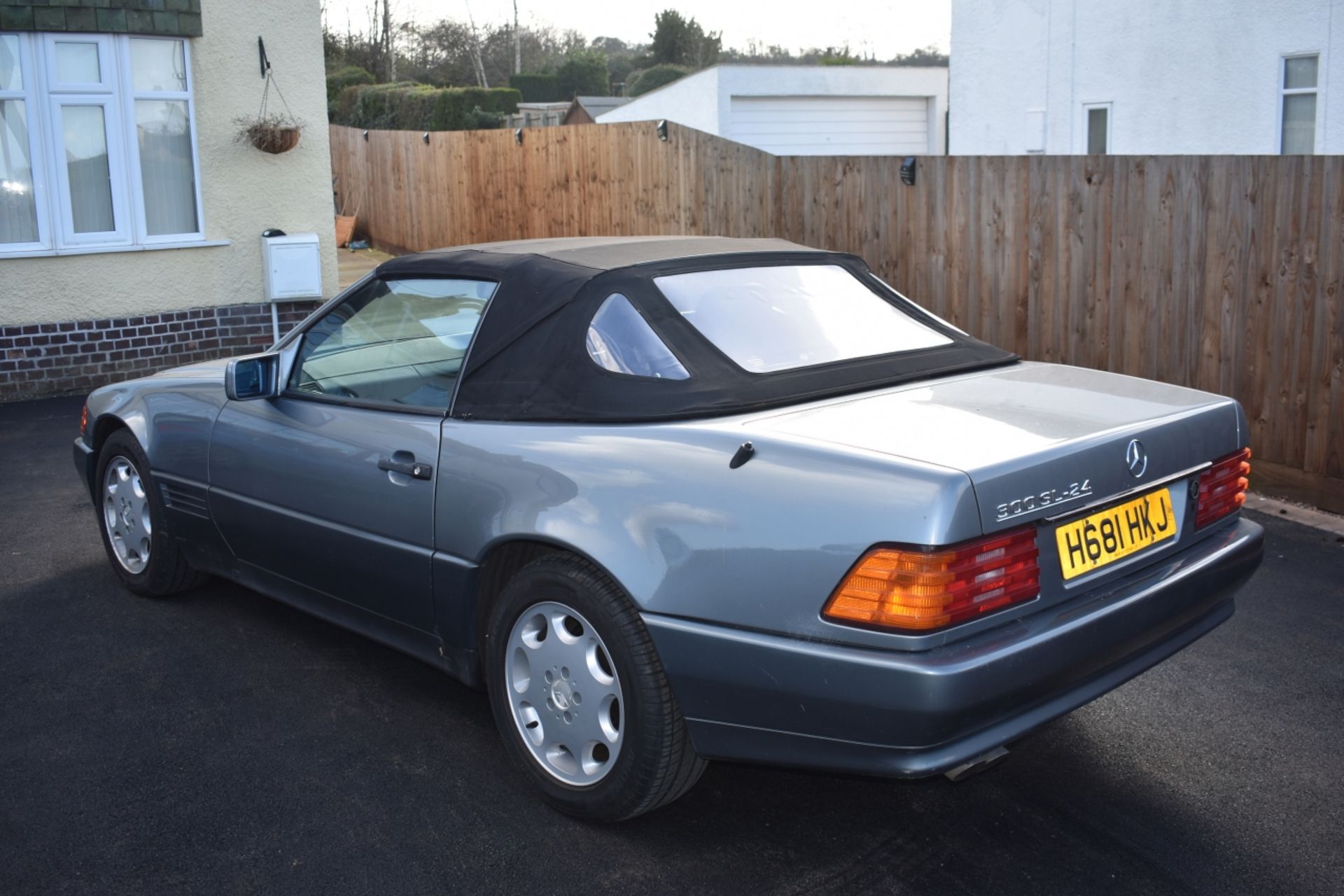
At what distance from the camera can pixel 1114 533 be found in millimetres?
3307

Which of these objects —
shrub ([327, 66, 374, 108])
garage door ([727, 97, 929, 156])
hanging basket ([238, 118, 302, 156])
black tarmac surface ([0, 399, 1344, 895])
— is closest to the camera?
black tarmac surface ([0, 399, 1344, 895])

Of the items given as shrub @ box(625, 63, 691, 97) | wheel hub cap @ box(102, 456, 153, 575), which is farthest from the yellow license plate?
shrub @ box(625, 63, 691, 97)

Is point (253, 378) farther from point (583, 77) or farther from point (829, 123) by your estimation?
point (583, 77)

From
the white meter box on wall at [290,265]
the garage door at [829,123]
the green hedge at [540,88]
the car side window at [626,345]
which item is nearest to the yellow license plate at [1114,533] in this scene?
the car side window at [626,345]

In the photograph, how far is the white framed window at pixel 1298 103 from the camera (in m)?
12.8

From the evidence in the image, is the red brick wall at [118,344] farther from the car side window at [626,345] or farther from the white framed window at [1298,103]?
the white framed window at [1298,103]

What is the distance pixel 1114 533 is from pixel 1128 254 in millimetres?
4693

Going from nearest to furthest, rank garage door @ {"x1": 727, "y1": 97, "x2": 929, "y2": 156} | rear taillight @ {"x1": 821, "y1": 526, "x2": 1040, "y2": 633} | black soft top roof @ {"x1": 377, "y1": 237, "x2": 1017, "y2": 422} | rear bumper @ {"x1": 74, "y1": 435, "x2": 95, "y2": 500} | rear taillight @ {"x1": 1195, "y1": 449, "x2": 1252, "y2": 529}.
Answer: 1. rear taillight @ {"x1": 821, "y1": 526, "x2": 1040, "y2": 633}
2. black soft top roof @ {"x1": 377, "y1": 237, "x2": 1017, "y2": 422}
3. rear taillight @ {"x1": 1195, "y1": 449, "x2": 1252, "y2": 529}
4. rear bumper @ {"x1": 74, "y1": 435, "x2": 95, "y2": 500}
5. garage door @ {"x1": 727, "y1": 97, "x2": 929, "y2": 156}

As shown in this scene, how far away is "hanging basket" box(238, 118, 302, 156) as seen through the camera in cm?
1173

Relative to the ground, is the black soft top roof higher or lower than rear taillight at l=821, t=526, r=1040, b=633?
higher

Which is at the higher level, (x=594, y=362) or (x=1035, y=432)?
(x=594, y=362)

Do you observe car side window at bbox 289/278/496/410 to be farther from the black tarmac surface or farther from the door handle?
the black tarmac surface

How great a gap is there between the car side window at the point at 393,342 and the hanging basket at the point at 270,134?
789 centimetres

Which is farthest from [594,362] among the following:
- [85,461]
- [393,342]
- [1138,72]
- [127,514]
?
[1138,72]
